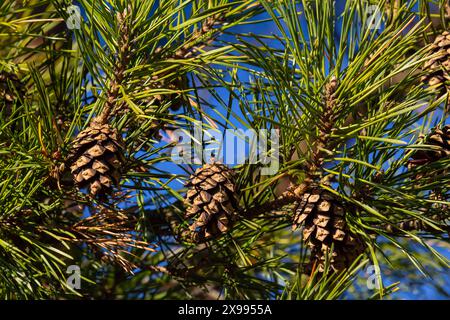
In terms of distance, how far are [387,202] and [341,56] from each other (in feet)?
0.53

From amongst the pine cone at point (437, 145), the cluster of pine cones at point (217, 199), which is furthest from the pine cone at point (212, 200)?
the pine cone at point (437, 145)

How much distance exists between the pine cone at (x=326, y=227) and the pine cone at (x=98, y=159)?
0.61ft

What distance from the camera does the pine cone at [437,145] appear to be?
2.21 ft

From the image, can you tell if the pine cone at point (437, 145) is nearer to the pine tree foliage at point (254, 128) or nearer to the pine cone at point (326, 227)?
the pine tree foliage at point (254, 128)

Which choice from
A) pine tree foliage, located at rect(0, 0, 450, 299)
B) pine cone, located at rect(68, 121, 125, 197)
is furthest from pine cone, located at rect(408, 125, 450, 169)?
pine cone, located at rect(68, 121, 125, 197)

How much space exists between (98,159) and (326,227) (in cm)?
23

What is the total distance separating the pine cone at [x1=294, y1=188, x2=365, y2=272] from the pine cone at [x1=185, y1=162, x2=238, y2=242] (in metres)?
0.07

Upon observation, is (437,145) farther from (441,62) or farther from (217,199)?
(217,199)

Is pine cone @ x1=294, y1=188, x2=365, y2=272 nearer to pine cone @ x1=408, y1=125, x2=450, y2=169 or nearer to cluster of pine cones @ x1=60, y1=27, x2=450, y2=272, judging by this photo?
cluster of pine cones @ x1=60, y1=27, x2=450, y2=272

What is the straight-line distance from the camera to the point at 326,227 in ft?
1.99

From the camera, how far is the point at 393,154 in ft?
2.29

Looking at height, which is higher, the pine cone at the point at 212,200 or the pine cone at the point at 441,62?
the pine cone at the point at 441,62

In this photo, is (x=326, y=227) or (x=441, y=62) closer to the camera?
(x=326, y=227)

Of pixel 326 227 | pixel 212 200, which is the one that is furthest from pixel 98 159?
pixel 326 227
